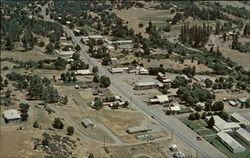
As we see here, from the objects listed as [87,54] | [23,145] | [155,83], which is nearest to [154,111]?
[155,83]

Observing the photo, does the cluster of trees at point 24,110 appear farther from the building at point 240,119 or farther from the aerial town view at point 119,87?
the building at point 240,119

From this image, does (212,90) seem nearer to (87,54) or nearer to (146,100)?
(146,100)

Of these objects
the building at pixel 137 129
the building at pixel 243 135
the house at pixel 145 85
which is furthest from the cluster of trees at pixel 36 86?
the building at pixel 243 135

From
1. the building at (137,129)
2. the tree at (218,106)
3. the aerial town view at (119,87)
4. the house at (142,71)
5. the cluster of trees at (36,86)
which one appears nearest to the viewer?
the aerial town view at (119,87)

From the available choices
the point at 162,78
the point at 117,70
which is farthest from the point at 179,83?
the point at 117,70

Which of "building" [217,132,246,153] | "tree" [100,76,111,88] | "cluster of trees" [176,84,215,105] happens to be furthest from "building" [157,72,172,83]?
"building" [217,132,246,153]

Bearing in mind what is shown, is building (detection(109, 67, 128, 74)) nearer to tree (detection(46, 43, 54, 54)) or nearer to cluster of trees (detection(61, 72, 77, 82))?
cluster of trees (detection(61, 72, 77, 82))
